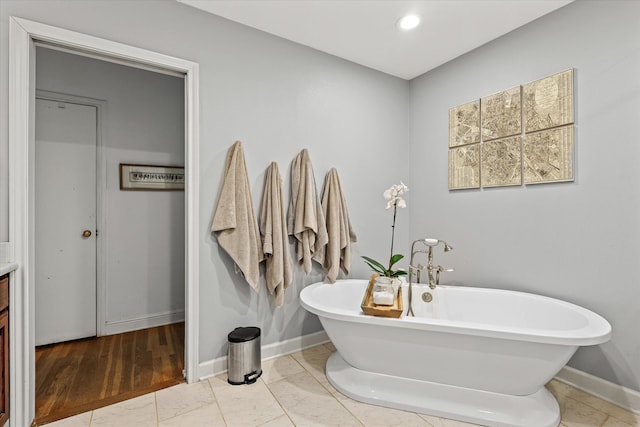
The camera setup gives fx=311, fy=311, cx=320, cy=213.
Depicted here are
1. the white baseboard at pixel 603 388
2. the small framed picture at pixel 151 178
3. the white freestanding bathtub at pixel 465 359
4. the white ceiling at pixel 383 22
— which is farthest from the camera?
the small framed picture at pixel 151 178

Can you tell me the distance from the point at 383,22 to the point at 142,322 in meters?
3.28

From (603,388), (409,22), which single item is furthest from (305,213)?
(603,388)

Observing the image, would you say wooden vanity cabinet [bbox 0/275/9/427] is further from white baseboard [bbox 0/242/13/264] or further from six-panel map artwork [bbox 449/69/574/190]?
six-panel map artwork [bbox 449/69/574/190]

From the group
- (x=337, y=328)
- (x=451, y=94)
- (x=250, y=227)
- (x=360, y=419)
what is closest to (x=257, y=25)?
(x=250, y=227)

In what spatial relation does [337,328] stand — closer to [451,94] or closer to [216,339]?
[216,339]

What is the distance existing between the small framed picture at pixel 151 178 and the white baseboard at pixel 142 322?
1.23m

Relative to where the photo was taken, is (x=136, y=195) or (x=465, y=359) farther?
(x=136, y=195)

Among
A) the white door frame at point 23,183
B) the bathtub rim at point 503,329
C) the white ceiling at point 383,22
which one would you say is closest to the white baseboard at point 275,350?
the bathtub rim at point 503,329

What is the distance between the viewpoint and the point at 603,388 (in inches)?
73.5

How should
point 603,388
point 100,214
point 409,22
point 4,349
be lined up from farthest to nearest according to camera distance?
point 100,214
point 409,22
point 603,388
point 4,349

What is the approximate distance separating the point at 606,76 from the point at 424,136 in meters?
1.34

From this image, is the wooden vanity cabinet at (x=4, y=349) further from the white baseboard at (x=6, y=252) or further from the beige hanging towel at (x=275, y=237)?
the beige hanging towel at (x=275, y=237)

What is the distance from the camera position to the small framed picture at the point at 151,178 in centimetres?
287

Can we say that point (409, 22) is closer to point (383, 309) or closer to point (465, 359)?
point (383, 309)
